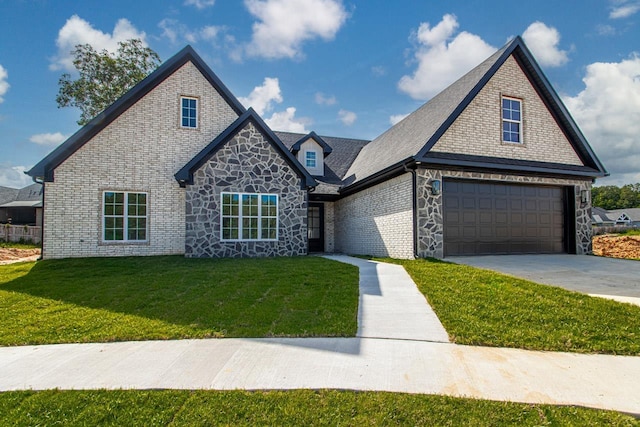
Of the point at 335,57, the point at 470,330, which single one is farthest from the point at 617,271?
the point at 335,57

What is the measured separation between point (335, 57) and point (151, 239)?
9.90 metres

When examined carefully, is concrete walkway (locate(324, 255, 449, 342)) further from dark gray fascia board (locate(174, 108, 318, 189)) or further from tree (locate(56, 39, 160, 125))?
tree (locate(56, 39, 160, 125))

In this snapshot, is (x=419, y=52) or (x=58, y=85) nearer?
(x=419, y=52)

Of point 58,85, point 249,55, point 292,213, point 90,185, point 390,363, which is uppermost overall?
point 58,85

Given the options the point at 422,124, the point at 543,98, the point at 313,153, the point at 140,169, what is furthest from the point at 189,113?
the point at 543,98

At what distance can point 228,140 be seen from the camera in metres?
12.3

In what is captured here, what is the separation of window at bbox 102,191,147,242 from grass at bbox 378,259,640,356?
33.6 feet

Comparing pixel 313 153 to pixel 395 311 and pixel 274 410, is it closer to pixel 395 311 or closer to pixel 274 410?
pixel 395 311

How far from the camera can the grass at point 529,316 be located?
14.3ft

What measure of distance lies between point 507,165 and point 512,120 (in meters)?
2.11

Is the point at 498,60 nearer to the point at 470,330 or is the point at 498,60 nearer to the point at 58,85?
the point at 470,330

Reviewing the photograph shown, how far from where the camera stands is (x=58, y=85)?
23.3 meters

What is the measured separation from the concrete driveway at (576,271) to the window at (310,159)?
8.93 meters

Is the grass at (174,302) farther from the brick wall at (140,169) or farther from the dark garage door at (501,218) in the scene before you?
the dark garage door at (501,218)
